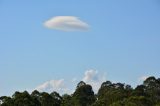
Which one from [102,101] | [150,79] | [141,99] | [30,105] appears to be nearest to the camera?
[141,99]

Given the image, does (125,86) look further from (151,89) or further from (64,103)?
(64,103)

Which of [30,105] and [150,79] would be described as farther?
[150,79]

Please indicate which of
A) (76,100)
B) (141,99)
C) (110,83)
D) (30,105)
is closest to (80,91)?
(76,100)

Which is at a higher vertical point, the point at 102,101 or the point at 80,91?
the point at 80,91

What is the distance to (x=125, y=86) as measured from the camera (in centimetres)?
15275

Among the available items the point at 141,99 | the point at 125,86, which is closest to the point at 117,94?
the point at 141,99

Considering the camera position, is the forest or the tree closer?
the forest

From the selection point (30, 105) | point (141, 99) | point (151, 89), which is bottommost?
point (141, 99)

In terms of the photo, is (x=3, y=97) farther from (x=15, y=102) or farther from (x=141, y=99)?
(x=141, y=99)

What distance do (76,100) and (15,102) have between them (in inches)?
895

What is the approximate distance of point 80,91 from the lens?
479 ft

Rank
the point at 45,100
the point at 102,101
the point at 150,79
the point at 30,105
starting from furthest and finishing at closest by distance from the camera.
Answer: the point at 150,79 < the point at 45,100 < the point at 30,105 < the point at 102,101

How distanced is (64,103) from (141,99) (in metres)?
44.5

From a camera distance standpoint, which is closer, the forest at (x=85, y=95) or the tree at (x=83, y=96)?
the forest at (x=85, y=95)
